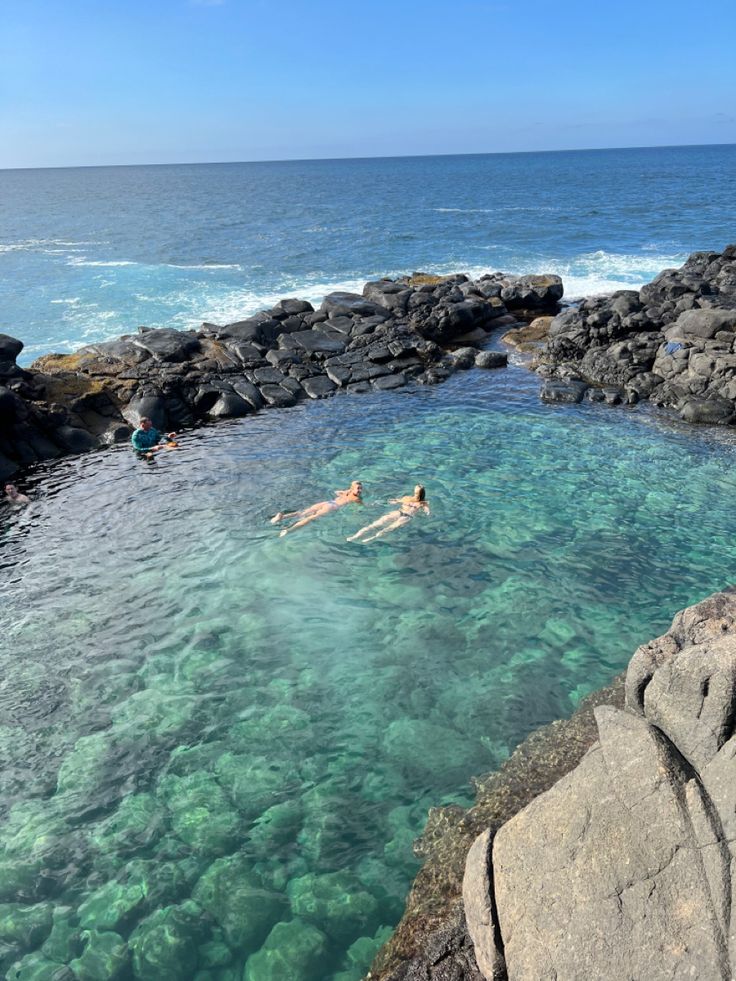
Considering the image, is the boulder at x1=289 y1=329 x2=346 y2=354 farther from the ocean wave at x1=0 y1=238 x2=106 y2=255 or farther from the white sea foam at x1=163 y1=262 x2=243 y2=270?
the ocean wave at x1=0 y1=238 x2=106 y2=255

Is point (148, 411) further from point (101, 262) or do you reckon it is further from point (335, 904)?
point (101, 262)

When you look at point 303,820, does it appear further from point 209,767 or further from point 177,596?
point 177,596

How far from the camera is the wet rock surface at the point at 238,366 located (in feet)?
90.9

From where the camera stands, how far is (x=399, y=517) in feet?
67.7

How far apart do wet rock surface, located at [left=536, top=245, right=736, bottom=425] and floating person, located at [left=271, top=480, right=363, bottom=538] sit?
15007mm

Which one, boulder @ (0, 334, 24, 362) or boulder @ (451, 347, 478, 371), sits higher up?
boulder @ (0, 334, 24, 362)

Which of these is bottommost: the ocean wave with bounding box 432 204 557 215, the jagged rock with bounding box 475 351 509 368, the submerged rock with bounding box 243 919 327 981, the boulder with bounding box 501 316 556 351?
the submerged rock with bounding box 243 919 327 981

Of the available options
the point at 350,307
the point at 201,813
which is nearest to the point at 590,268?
the point at 350,307

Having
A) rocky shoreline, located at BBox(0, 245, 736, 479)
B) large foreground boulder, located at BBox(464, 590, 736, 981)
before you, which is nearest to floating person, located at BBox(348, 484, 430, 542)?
large foreground boulder, located at BBox(464, 590, 736, 981)

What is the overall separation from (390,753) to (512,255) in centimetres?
6556

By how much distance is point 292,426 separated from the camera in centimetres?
2891

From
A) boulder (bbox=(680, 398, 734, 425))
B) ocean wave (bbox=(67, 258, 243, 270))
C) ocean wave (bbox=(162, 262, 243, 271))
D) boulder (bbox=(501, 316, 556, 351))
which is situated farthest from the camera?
ocean wave (bbox=(67, 258, 243, 270))

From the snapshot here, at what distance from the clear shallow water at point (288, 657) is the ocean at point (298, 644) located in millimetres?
57

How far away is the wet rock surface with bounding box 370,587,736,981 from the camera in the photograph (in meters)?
7.05
